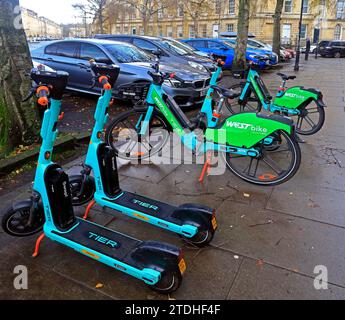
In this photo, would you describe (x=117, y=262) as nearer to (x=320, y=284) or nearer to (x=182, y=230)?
(x=182, y=230)

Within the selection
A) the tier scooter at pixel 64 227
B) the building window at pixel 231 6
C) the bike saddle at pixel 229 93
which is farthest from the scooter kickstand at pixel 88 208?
the building window at pixel 231 6

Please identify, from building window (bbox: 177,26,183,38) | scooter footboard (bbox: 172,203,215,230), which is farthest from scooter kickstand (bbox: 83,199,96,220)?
building window (bbox: 177,26,183,38)

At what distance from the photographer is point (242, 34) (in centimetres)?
1376

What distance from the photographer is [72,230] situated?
2.57 metres

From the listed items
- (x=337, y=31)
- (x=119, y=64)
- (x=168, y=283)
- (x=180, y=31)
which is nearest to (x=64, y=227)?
(x=168, y=283)

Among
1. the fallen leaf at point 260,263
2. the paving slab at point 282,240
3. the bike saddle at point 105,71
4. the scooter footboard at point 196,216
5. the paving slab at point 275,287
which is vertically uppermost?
the bike saddle at point 105,71

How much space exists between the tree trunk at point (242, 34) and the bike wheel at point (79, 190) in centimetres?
1169

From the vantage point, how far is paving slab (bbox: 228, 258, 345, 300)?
7.17 feet

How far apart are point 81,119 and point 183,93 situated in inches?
85.3

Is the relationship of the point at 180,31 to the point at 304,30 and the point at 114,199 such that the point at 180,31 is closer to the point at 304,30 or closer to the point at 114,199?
the point at 304,30

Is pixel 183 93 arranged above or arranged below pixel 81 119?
above

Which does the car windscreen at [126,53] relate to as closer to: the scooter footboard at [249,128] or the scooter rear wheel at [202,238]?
the scooter footboard at [249,128]

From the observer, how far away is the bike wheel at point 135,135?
4266 mm
